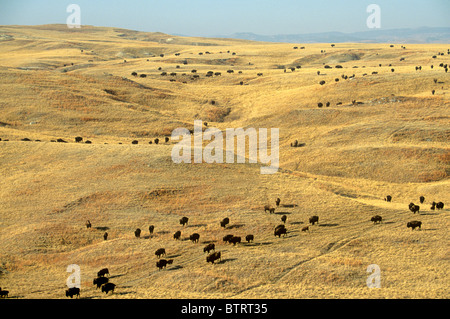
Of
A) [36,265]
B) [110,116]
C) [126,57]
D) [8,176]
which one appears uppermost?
[126,57]

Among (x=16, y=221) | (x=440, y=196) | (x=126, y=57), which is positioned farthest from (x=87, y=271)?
(x=126, y=57)

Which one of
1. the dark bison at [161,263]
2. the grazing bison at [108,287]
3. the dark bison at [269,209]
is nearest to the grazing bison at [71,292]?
the grazing bison at [108,287]

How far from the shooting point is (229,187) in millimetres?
48344

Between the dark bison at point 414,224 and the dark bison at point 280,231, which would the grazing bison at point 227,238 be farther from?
the dark bison at point 414,224

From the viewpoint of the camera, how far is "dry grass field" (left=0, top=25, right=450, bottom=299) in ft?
97.8

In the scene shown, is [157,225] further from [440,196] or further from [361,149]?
[361,149]

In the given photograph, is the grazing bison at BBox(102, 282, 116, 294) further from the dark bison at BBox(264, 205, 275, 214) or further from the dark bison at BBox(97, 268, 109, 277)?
the dark bison at BBox(264, 205, 275, 214)

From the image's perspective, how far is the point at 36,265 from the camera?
33219mm

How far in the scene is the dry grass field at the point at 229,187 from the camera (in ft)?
97.8

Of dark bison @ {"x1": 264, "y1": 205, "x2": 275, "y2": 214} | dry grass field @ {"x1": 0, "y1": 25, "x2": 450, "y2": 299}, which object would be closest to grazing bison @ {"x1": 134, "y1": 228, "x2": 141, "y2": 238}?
dry grass field @ {"x1": 0, "y1": 25, "x2": 450, "y2": 299}
